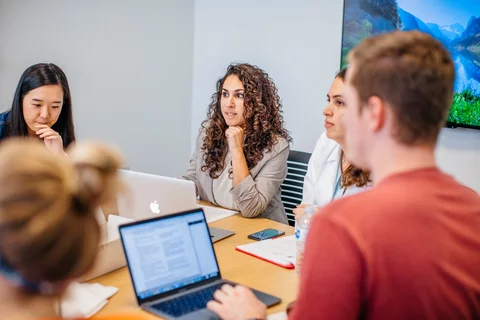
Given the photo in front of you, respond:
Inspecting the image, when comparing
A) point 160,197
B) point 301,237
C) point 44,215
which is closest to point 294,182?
point 160,197

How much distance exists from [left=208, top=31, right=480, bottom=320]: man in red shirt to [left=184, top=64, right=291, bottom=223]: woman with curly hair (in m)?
1.40

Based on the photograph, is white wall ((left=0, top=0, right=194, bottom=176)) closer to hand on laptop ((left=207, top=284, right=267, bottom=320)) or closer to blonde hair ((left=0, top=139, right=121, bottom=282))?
hand on laptop ((left=207, top=284, right=267, bottom=320))

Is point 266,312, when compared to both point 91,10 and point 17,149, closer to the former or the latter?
point 17,149

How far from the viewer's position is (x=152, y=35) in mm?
3943

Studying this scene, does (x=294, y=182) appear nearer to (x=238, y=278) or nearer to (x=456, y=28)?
(x=456, y=28)

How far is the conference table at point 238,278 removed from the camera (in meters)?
1.52

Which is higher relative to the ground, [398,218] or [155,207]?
[398,218]

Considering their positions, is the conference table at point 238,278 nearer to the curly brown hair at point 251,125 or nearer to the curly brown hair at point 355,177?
the curly brown hair at point 355,177

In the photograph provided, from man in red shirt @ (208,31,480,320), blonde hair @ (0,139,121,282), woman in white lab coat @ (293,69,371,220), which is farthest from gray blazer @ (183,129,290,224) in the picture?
blonde hair @ (0,139,121,282)

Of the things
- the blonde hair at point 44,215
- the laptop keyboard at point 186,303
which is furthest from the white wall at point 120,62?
the blonde hair at point 44,215

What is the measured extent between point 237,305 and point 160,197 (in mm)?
797

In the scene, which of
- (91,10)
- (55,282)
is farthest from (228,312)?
(91,10)

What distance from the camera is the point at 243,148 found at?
2.64 meters

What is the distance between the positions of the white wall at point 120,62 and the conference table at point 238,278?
73.5 inches
